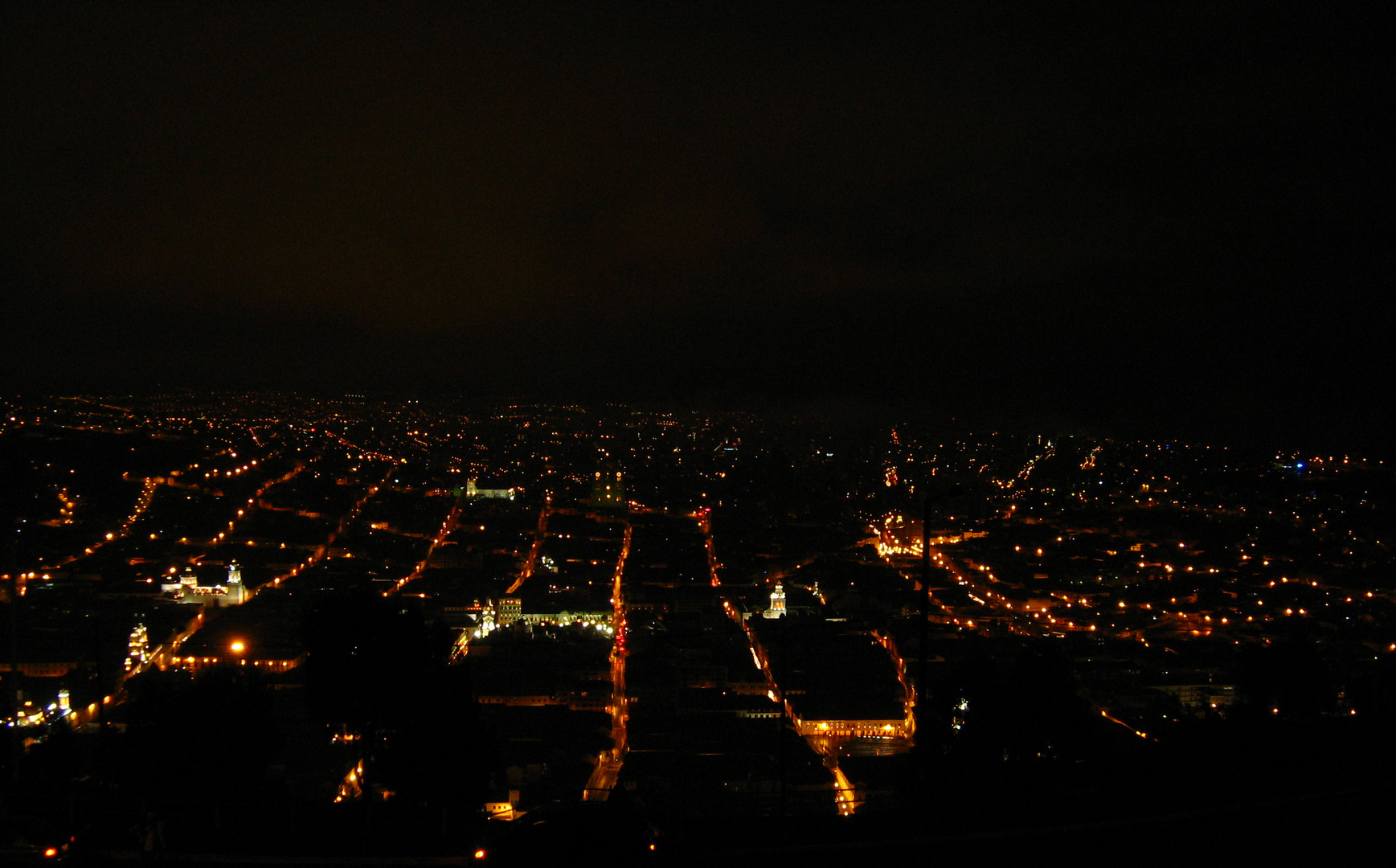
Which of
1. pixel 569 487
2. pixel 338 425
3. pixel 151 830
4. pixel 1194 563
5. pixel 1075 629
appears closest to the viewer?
pixel 151 830

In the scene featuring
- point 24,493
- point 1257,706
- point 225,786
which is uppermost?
point 24,493

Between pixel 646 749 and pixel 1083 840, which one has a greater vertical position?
pixel 1083 840

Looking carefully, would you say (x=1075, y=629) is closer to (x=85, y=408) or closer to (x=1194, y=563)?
(x=1194, y=563)

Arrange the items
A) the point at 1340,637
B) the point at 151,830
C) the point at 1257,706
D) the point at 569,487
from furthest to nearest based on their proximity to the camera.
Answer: the point at 569,487
the point at 1340,637
the point at 1257,706
the point at 151,830

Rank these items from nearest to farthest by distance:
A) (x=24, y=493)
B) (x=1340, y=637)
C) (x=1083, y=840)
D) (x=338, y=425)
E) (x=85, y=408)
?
(x=1083, y=840) → (x=24, y=493) → (x=1340, y=637) → (x=85, y=408) → (x=338, y=425)

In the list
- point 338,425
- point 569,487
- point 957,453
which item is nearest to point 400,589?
point 569,487

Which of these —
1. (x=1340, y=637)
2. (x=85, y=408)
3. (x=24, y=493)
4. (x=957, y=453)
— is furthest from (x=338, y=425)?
(x=1340, y=637)

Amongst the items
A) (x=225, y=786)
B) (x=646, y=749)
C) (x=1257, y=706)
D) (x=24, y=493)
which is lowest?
(x=646, y=749)

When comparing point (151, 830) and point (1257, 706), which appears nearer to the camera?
point (151, 830)

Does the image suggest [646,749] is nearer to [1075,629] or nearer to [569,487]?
[1075,629]
